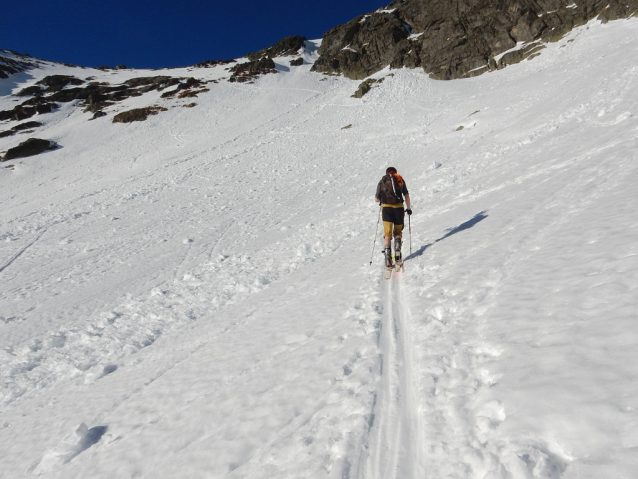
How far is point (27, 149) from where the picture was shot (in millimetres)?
38312

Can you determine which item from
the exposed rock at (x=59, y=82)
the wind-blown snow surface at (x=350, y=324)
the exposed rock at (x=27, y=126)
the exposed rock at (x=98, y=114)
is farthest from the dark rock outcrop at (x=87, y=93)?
the wind-blown snow surface at (x=350, y=324)

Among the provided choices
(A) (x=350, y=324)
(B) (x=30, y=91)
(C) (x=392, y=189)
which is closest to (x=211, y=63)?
(B) (x=30, y=91)

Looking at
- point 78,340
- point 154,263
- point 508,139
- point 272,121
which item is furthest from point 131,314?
Result: point 272,121

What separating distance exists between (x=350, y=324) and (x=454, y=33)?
59845 millimetres

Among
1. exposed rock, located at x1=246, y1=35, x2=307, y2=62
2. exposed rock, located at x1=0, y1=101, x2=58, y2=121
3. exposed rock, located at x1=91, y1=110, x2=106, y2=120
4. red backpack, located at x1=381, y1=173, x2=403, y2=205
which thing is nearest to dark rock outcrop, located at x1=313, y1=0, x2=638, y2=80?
exposed rock, located at x1=246, y1=35, x2=307, y2=62

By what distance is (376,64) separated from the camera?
57.0 metres

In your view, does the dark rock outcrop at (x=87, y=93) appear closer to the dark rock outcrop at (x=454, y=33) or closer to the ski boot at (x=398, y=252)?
the dark rock outcrop at (x=454, y=33)

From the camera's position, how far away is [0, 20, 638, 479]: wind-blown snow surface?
291cm

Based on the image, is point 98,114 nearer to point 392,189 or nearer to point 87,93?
point 87,93

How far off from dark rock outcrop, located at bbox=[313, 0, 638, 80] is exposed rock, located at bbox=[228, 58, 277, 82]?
28.3 ft

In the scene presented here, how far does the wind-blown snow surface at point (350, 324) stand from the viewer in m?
2.91

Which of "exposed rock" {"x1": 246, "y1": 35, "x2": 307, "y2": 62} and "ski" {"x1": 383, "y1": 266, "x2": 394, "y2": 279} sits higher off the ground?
"exposed rock" {"x1": 246, "y1": 35, "x2": 307, "y2": 62}

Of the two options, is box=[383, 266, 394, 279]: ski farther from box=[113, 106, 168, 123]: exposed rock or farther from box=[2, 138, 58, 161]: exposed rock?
box=[113, 106, 168, 123]: exposed rock

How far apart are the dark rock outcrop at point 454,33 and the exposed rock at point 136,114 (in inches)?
1182
